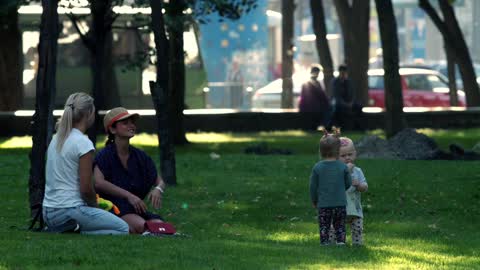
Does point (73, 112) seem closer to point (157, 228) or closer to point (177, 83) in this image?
point (157, 228)

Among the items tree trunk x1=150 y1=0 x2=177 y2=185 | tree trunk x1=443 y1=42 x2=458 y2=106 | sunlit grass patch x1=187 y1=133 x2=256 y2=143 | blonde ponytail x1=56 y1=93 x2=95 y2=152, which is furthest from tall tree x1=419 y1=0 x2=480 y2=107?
blonde ponytail x1=56 y1=93 x2=95 y2=152

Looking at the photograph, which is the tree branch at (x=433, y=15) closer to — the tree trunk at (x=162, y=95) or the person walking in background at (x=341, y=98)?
the person walking in background at (x=341, y=98)

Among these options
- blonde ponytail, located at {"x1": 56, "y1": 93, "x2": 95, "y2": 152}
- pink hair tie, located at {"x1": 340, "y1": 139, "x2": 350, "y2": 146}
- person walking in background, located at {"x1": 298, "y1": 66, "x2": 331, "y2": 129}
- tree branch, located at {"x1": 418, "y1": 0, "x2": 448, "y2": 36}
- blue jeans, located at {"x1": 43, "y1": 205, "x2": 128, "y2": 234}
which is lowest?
person walking in background, located at {"x1": 298, "y1": 66, "x2": 331, "y2": 129}

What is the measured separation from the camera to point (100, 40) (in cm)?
2238

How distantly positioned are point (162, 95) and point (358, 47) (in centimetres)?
1918

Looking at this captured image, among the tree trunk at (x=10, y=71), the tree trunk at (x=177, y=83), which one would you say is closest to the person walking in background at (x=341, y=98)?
the tree trunk at (x=177, y=83)

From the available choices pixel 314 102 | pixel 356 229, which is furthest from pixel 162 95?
pixel 314 102

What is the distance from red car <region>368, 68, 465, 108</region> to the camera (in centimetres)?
4325

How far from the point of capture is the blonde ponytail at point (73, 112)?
10.8m

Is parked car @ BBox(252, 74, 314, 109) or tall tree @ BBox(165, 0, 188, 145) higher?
tall tree @ BBox(165, 0, 188, 145)

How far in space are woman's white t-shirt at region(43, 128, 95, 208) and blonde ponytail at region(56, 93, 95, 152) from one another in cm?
5

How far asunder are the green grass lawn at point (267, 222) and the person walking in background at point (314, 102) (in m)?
7.26

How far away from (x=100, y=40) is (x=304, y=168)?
4.11m

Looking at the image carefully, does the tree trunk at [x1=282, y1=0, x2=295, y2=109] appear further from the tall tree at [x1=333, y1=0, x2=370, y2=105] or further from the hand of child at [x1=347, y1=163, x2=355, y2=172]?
the hand of child at [x1=347, y1=163, x2=355, y2=172]
